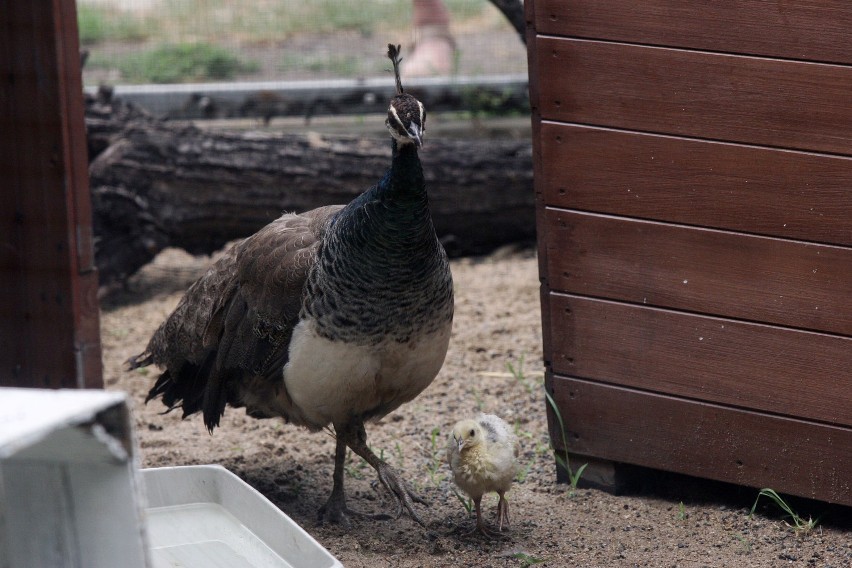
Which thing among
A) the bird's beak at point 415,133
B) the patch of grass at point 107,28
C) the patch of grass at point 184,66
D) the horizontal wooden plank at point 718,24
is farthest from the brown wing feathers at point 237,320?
the patch of grass at point 107,28

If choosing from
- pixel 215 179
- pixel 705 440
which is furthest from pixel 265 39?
pixel 705 440

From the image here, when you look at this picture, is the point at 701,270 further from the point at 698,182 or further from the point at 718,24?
the point at 718,24

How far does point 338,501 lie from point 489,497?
21.8 inches

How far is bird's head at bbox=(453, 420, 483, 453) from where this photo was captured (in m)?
3.01

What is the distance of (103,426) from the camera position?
5.33ft

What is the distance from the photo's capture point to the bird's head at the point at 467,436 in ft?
9.89

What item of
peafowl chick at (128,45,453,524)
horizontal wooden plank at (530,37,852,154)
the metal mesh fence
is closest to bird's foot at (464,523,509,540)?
peafowl chick at (128,45,453,524)

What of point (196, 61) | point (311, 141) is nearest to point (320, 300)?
point (311, 141)

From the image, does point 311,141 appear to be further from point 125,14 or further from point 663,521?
point 125,14

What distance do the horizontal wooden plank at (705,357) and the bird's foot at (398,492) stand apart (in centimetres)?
61

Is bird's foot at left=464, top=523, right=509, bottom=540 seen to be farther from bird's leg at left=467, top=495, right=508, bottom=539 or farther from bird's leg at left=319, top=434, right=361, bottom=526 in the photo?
bird's leg at left=319, top=434, right=361, bottom=526

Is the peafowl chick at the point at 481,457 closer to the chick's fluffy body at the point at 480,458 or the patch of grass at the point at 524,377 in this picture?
the chick's fluffy body at the point at 480,458

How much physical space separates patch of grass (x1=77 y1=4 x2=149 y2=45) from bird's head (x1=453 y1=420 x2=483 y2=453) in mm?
7025

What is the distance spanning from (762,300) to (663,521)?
0.74m
